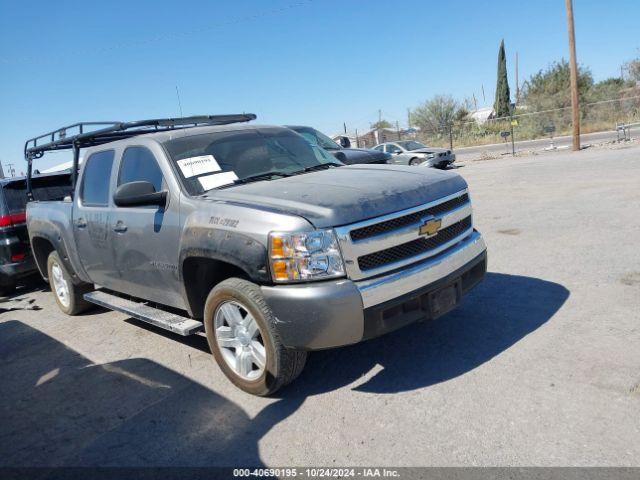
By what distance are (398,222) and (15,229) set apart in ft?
20.2

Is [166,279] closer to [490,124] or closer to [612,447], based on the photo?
[612,447]

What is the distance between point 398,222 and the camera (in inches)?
132

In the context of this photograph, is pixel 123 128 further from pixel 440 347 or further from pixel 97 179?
pixel 440 347

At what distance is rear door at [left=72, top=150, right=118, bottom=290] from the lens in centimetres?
484

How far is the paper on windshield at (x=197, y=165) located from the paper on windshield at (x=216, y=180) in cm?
6

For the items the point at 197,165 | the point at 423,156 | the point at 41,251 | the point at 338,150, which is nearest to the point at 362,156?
the point at 338,150

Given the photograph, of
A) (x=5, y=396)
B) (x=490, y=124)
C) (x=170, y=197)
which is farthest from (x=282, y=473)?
(x=490, y=124)

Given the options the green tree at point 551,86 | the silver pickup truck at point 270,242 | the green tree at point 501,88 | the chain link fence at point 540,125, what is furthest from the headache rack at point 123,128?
the green tree at point 501,88

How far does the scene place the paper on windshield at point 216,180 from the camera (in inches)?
157

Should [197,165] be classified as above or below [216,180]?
above

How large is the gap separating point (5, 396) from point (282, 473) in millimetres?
2789

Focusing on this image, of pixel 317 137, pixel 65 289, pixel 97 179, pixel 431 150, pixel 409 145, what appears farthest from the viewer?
pixel 409 145

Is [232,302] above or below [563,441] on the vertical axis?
above

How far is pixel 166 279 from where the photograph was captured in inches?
162
